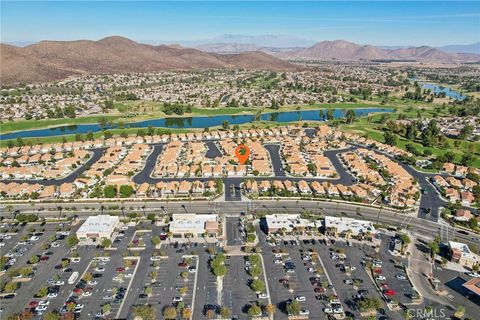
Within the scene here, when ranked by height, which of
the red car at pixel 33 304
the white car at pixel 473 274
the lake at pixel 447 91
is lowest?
the white car at pixel 473 274

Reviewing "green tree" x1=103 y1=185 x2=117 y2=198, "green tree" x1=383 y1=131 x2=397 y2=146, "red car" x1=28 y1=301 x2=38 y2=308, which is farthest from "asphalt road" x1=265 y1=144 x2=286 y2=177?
A: "red car" x1=28 y1=301 x2=38 y2=308

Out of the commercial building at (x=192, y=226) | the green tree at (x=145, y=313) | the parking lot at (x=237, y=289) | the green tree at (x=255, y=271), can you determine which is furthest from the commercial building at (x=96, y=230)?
the green tree at (x=255, y=271)

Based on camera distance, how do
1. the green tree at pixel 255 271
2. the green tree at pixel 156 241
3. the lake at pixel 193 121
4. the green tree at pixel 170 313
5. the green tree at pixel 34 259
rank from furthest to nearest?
1. the lake at pixel 193 121
2. the green tree at pixel 156 241
3. the green tree at pixel 34 259
4. the green tree at pixel 255 271
5. the green tree at pixel 170 313

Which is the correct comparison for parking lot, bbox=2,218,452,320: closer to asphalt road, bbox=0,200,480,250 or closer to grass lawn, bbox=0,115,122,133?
asphalt road, bbox=0,200,480,250

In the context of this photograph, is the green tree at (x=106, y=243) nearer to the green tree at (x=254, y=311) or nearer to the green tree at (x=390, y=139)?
the green tree at (x=254, y=311)

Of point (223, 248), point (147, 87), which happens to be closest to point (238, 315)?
point (223, 248)

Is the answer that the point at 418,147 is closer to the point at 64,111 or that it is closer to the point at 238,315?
the point at 238,315
